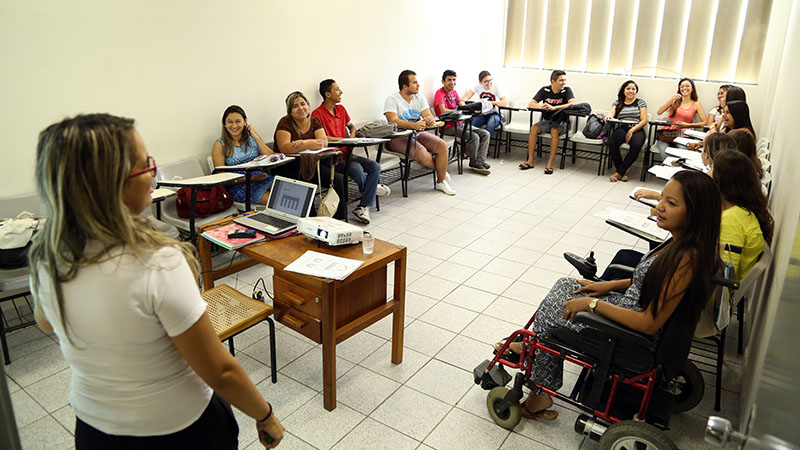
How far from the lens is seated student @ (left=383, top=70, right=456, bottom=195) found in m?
5.94

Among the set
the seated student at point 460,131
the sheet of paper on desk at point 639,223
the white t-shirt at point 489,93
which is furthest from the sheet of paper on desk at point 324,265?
the white t-shirt at point 489,93

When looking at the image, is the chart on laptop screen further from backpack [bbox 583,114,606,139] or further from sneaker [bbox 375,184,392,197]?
backpack [bbox 583,114,606,139]

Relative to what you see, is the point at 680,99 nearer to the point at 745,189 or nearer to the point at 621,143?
the point at 621,143

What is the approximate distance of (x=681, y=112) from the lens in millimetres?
6473

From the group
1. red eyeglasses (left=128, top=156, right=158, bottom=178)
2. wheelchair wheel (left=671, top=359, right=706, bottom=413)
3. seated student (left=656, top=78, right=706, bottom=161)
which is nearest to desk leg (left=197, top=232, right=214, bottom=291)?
red eyeglasses (left=128, top=156, right=158, bottom=178)

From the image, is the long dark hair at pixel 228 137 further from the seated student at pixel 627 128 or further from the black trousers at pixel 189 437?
the seated student at pixel 627 128

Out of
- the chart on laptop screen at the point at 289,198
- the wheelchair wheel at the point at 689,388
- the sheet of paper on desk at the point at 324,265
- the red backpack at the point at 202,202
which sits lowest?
the wheelchair wheel at the point at 689,388

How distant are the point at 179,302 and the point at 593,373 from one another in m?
1.73

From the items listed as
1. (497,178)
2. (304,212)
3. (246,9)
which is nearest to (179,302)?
(304,212)

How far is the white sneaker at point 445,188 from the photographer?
5980 millimetres

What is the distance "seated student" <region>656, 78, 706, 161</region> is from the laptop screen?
4.89 meters

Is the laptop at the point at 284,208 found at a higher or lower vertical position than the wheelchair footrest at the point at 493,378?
higher

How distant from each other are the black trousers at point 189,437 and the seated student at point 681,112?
614 centimetres

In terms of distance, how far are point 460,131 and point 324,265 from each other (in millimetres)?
4713
